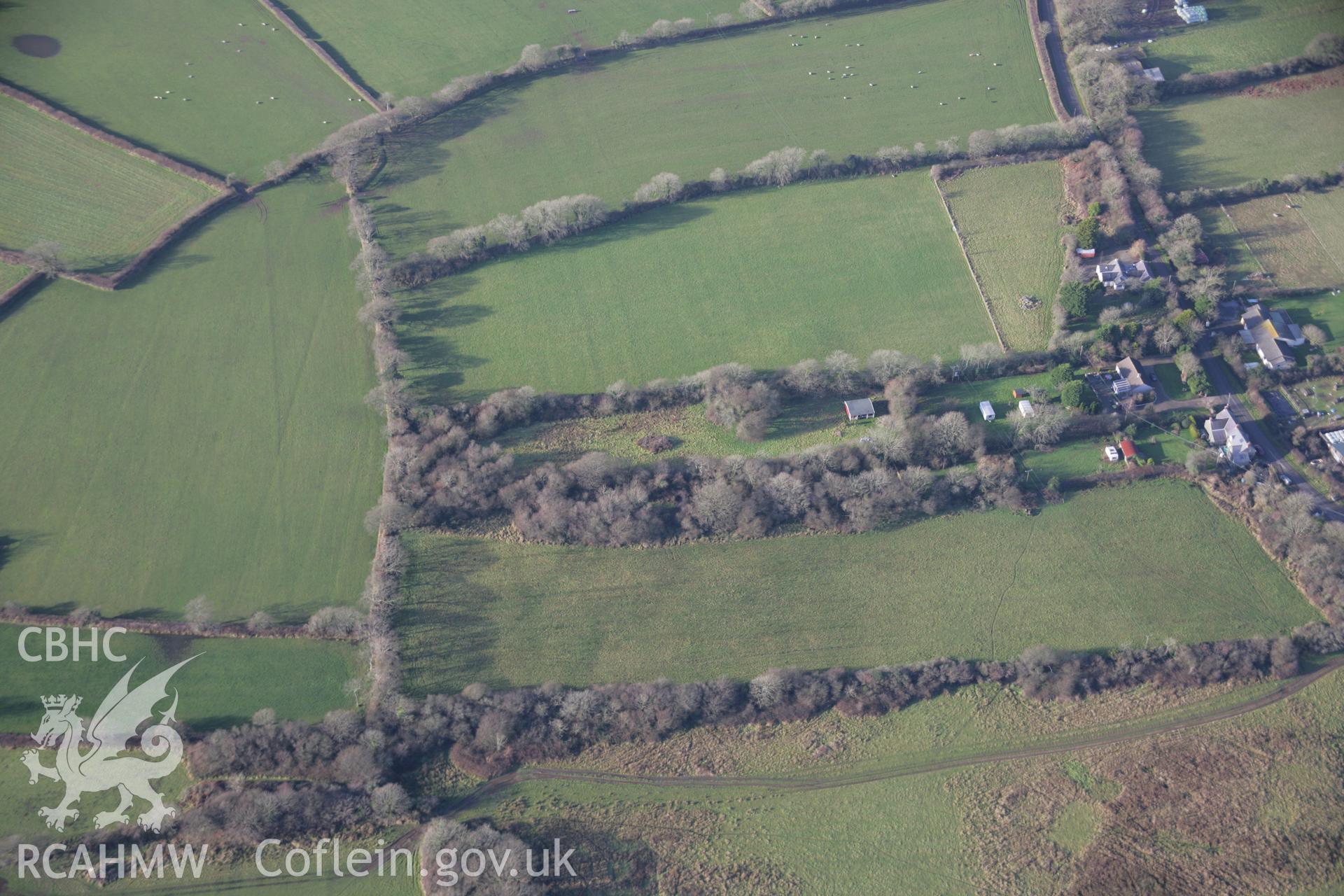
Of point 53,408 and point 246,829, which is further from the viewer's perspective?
point 53,408

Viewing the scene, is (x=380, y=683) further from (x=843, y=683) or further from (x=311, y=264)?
(x=311, y=264)

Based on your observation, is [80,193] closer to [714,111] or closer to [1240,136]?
[714,111]

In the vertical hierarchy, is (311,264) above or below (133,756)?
above

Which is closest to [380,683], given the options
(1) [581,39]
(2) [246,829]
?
(2) [246,829]

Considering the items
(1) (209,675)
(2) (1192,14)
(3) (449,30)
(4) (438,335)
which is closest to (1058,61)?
(2) (1192,14)

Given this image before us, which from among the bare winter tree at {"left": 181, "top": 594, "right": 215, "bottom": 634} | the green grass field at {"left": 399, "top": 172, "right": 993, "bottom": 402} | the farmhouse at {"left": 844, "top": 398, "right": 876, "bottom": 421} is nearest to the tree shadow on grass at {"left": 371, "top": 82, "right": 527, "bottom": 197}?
the green grass field at {"left": 399, "top": 172, "right": 993, "bottom": 402}
